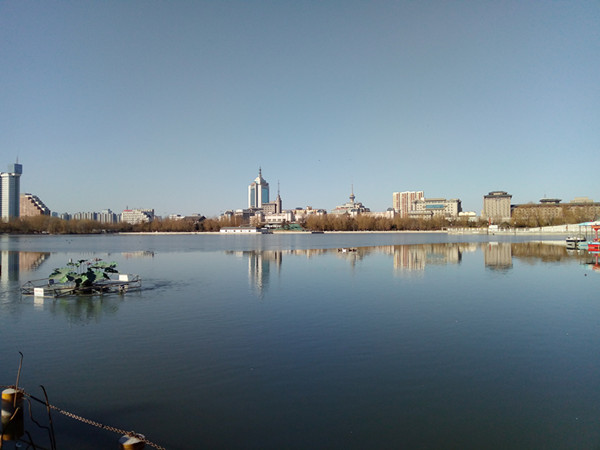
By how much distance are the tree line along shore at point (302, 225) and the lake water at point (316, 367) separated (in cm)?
10875

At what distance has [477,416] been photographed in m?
7.10

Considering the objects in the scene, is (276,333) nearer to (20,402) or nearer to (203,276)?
(20,402)

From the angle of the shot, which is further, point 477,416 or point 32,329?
point 32,329

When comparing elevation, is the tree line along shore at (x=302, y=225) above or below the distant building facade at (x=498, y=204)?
below

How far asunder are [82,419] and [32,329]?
7552mm

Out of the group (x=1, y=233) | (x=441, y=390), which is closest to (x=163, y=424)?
(x=441, y=390)

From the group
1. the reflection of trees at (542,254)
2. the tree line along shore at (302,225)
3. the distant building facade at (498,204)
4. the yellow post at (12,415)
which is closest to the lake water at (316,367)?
the yellow post at (12,415)

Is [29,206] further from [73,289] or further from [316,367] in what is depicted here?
[316,367]

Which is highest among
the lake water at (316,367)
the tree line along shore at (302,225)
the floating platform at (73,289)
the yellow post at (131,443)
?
the tree line along shore at (302,225)

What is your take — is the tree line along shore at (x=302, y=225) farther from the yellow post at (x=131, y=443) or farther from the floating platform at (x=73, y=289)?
the yellow post at (x=131, y=443)

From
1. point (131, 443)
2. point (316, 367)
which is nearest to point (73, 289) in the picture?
point (316, 367)

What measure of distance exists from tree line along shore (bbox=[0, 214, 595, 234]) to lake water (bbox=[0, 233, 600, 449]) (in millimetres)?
108749

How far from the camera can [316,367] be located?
30.3ft

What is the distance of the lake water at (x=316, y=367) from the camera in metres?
6.66
